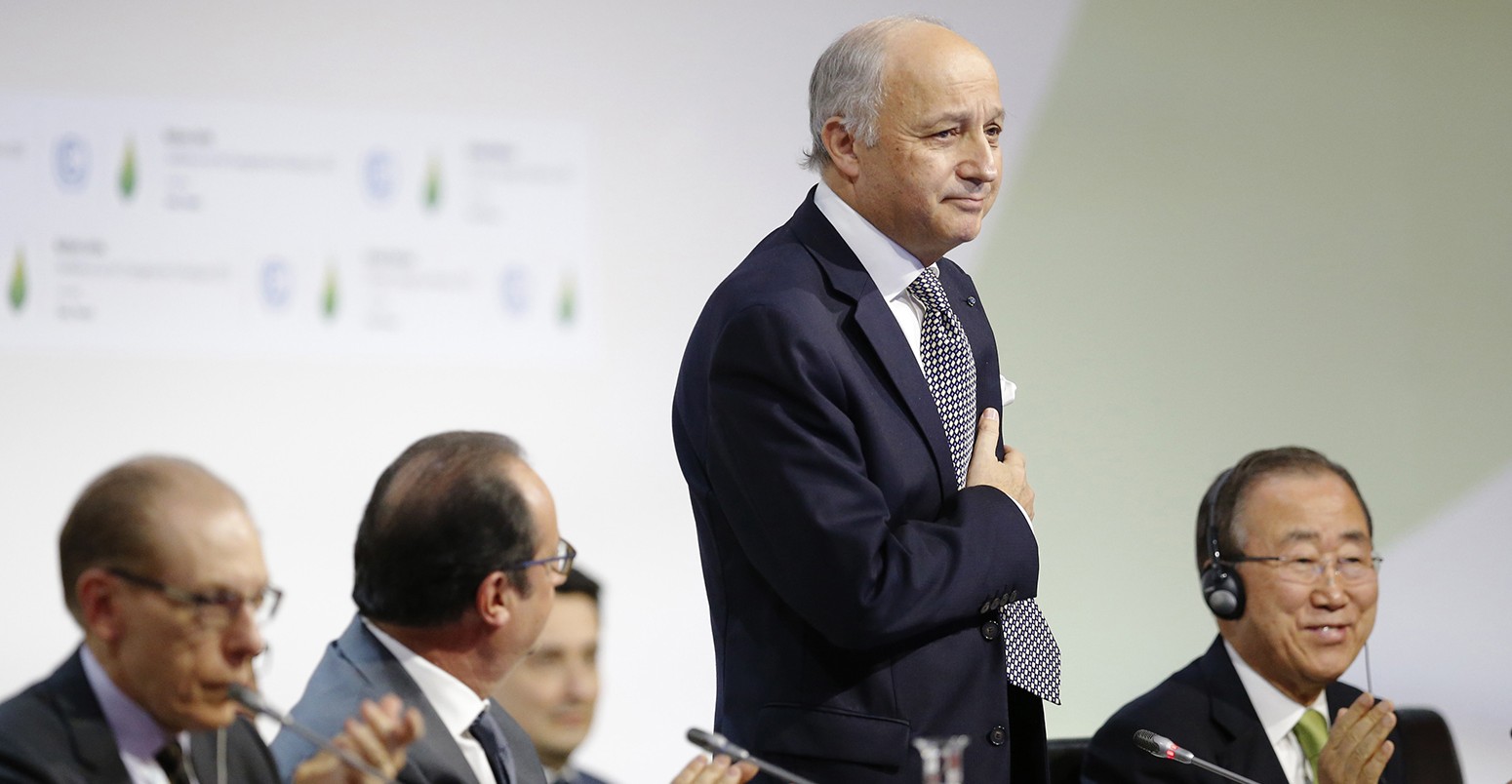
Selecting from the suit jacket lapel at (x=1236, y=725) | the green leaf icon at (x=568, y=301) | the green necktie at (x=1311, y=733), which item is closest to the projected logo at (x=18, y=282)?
the green leaf icon at (x=568, y=301)

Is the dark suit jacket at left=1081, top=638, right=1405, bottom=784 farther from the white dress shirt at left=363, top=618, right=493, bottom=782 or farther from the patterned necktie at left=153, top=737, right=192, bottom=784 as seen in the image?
the patterned necktie at left=153, top=737, right=192, bottom=784

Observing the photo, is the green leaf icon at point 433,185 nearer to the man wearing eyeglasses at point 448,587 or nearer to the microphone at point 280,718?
Answer: the man wearing eyeglasses at point 448,587

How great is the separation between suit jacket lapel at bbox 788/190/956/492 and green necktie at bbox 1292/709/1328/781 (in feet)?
3.30

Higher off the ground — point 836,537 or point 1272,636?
point 836,537

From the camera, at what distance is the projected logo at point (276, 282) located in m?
3.75

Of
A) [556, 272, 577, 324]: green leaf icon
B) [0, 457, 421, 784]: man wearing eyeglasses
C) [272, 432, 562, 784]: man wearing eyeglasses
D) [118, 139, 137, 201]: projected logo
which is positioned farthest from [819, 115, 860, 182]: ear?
[118, 139, 137, 201]: projected logo

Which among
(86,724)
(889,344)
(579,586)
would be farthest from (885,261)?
(579,586)

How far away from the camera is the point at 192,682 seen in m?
1.65

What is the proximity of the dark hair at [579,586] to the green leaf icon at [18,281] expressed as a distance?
4.33 feet

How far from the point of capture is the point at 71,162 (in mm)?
3648

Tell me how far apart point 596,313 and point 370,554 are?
201 cm

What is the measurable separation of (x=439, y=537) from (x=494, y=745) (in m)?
0.29

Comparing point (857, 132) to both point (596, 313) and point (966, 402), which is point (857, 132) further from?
point (596, 313)

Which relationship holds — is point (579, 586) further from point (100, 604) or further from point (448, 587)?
point (100, 604)
